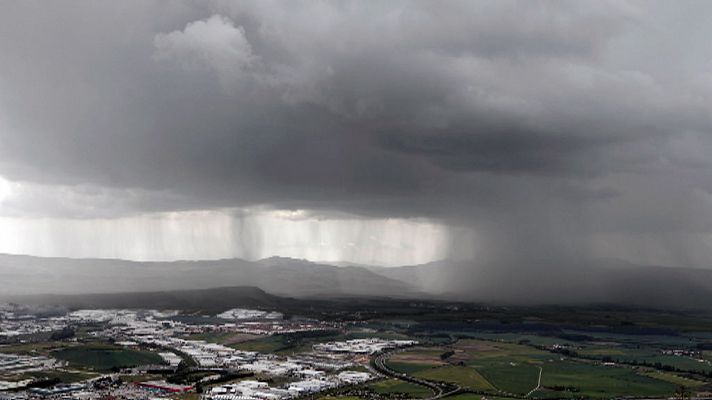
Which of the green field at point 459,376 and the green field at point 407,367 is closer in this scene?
the green field at point 459,376

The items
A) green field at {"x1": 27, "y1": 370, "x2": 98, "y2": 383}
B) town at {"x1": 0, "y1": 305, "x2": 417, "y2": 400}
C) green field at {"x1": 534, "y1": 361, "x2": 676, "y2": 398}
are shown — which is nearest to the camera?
town at {"x1": 0, "y1": 305, "x2": 417, "y2": 400}

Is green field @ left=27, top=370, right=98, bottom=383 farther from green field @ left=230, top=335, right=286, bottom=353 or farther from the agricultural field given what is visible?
the agricultural field

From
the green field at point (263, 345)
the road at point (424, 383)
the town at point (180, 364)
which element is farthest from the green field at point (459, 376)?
the green field at point (263, 345)

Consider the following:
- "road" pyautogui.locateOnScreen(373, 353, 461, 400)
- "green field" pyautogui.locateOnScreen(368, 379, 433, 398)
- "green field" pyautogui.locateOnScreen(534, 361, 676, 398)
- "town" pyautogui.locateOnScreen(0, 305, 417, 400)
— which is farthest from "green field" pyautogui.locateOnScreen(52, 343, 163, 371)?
"green field" pyautogui.locateOnScreen(534, 361, 676, 398)

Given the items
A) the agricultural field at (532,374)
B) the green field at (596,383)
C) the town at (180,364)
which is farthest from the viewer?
the agricultural field at (532,374)

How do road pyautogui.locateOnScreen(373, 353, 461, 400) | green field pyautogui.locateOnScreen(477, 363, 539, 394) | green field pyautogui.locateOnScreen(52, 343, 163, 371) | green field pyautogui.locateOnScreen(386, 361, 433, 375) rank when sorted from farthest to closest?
green field pyautogui.locateOnScreen(52, 343, 163, 371) → green field pyautogui.locateOnScreen(386, 361, 433, 375) → green field pyautogui.locateOnScreen(477, 363, 539, 394) → road pyautogui.locateOnScreen(373, 353, 461, 400)

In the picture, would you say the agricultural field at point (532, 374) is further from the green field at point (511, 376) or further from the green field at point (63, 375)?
the green field at point (63, 375)

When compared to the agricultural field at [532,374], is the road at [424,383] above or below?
above
